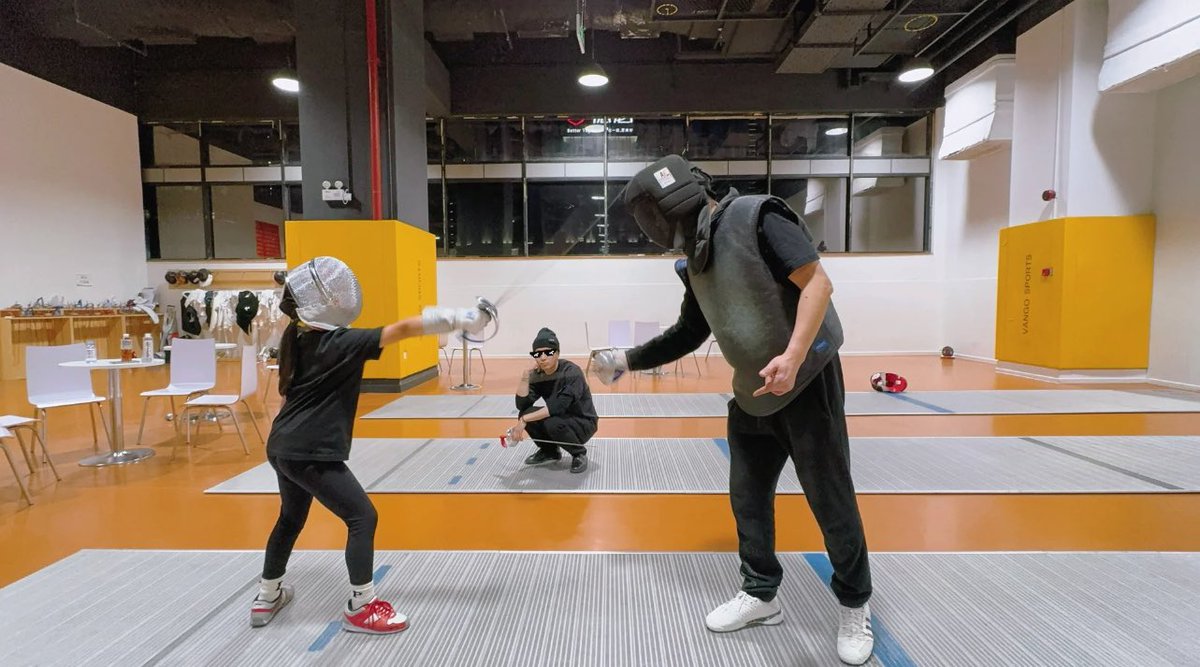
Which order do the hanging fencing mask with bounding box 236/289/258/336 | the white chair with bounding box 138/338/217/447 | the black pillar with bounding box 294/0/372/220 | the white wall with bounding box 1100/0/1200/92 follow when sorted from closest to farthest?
the white chair with bounding box 138/338/217/447 < the white wall with bounding box 1100/0/1200/92 < the black pillar with bounding box 294/0/372/220 < the hanging fencing mask with bounding box 236/289/258/336

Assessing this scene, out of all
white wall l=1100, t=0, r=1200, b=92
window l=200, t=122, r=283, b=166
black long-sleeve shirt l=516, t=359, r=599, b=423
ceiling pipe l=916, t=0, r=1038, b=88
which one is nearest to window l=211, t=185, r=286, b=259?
window l=200, t=122, r=283, b=166

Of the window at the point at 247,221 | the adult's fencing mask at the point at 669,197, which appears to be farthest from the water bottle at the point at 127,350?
the window at the point at 247,221

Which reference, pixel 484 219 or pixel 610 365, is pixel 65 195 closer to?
pixel 484 219

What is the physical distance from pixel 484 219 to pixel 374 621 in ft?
29.0

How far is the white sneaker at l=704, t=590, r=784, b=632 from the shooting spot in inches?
69.6

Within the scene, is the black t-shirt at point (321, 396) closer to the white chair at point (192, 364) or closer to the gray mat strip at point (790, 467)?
the gray mat strip at point (790, 467)

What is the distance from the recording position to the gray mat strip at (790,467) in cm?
313

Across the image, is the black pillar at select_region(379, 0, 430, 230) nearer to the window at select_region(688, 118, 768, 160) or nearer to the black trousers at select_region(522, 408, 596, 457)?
the black trousers at select_region(522, 408, 596, 457)

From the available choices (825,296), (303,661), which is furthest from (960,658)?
(303,661)

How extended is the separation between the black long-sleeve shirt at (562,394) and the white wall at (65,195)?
887 cm

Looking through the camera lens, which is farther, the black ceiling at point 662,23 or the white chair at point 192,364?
the black ceiling at point 662,23

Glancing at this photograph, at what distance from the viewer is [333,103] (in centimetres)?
604

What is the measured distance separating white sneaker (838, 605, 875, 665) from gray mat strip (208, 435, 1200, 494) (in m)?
1.41

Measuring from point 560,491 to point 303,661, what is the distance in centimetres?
165
